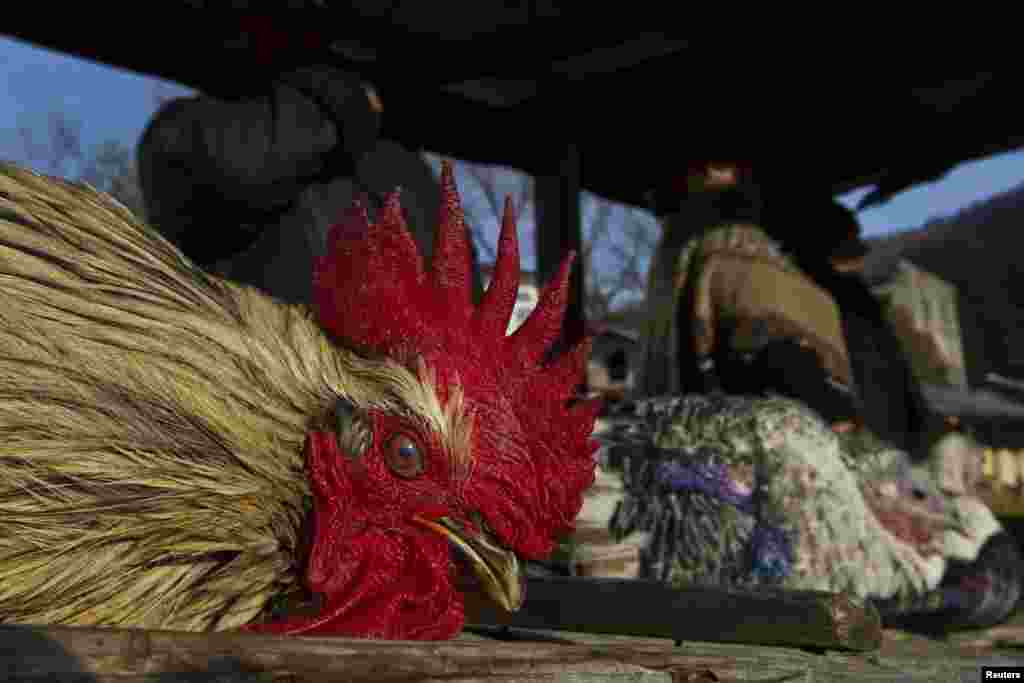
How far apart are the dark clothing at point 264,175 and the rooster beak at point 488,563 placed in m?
1.40

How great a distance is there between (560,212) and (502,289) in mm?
4433

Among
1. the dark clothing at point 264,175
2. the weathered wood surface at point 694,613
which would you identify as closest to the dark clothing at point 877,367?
the dark clothing at point 264,175

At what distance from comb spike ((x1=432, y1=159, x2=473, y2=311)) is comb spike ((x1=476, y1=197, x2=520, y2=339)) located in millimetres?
30

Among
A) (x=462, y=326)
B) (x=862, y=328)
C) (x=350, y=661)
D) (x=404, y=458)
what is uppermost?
(x=862, y=328)

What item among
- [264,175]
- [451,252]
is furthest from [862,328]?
[451,252]

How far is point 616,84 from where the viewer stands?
16.9 ft

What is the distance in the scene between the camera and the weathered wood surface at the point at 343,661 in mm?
753

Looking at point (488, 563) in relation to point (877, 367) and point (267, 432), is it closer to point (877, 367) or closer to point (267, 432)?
point (267, 432)

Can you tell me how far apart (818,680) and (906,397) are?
183 inches


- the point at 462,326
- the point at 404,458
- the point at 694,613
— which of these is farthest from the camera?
the point at 694,613

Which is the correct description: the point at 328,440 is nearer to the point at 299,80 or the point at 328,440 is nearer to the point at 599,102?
the point at 299,80

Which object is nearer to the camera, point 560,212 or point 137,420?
point 137,420

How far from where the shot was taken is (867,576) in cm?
284

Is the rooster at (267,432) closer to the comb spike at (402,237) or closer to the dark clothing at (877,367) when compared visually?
the comb spike at (402,237)
